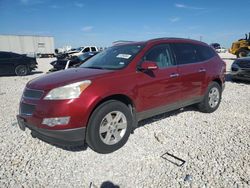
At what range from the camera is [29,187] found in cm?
259

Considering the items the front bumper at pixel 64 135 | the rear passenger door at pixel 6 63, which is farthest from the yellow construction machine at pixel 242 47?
the front bumper at pixel 64 135

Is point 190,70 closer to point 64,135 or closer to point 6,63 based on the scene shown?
point 64,135

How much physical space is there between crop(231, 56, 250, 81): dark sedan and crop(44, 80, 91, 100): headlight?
7871mm

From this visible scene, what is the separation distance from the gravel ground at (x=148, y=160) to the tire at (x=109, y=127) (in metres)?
0.16

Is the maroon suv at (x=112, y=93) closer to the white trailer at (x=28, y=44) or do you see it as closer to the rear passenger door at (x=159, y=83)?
the rear passenger door at (x=159, y=83)

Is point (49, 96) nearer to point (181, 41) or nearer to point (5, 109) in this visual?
point (181, 41)

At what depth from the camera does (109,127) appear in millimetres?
3287

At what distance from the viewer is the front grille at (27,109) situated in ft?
10.1

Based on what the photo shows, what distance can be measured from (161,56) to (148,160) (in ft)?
6.52

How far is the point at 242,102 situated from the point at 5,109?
6.53m

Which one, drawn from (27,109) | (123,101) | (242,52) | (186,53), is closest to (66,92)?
(27,109)

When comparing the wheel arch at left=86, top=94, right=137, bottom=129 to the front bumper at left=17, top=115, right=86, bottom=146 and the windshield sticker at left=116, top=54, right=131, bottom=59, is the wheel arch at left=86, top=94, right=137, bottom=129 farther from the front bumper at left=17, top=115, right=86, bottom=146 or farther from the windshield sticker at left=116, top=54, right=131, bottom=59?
the windshield sticker at left=116, top=54, right=131, bottom=59

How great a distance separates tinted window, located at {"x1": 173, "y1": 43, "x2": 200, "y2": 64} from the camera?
437 cm

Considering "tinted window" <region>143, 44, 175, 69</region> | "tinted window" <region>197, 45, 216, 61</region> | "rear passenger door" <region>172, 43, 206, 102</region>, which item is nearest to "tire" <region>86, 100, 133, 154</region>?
"tinted window" <region>143, 44, 175, 69</region>
